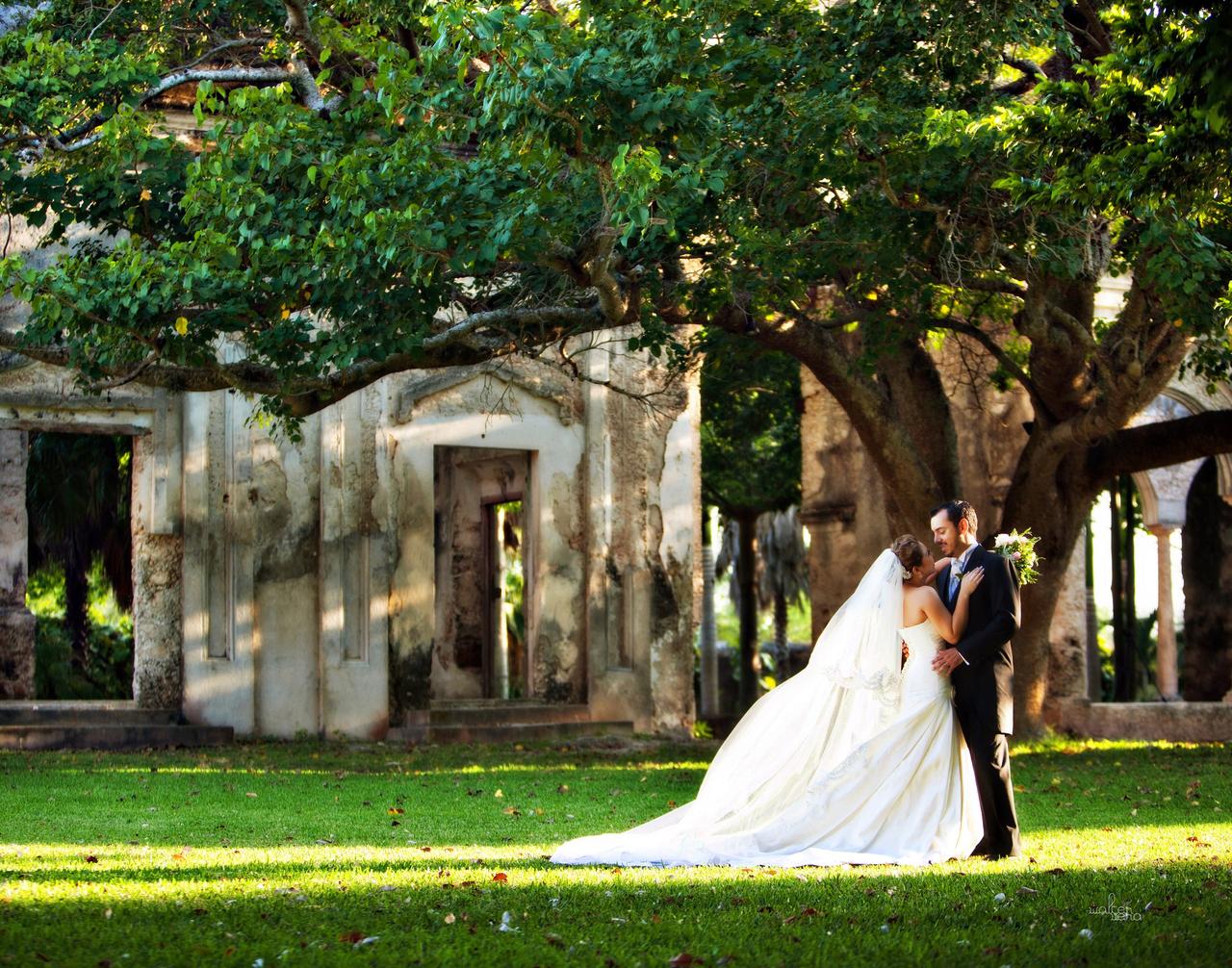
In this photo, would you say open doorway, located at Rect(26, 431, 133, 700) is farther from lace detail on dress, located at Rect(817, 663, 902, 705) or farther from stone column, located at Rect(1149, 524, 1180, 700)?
stone column, located at Rect(1149, 524, 1180, 700)

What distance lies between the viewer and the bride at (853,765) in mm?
7234

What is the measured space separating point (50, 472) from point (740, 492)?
1077 cm

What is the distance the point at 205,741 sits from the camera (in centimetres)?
1500

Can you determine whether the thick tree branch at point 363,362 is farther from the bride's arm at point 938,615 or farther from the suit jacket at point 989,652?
the suit jacket at point 989,652

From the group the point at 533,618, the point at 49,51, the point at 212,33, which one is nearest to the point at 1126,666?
the point at 533,618

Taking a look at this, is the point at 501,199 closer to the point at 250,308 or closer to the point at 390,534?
the point at 250,308

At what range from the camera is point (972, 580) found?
7.54 metres

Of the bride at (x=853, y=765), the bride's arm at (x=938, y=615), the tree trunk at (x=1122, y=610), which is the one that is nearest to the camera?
the bride at (x=853, y=765)

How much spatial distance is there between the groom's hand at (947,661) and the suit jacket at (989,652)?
33 mm

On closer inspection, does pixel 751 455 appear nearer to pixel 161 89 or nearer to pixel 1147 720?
pixel 1147 720

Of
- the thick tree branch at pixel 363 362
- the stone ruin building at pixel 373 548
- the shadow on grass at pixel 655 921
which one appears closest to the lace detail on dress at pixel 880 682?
the shadow on grass at pixel 655 921

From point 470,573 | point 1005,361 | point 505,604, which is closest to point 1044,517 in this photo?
point 1005,361

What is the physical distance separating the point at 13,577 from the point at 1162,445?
11712 mm

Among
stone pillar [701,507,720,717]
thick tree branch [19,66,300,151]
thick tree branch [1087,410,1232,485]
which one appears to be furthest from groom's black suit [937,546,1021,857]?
stone pillar [701,507,720,717]
